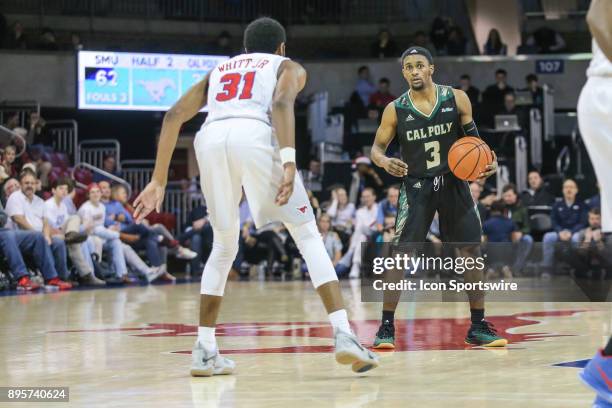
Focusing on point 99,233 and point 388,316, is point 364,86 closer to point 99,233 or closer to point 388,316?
point 99,233

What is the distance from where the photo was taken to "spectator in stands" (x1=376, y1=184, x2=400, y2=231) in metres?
15.7

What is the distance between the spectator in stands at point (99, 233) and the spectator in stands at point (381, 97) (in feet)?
27.0

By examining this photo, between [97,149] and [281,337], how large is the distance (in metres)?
14.5

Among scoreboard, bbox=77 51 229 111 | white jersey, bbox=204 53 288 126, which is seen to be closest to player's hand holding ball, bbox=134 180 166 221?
white jersey, bbox=204 53 288 126

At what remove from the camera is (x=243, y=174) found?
5270 mm

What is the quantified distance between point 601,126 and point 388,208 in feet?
39.2

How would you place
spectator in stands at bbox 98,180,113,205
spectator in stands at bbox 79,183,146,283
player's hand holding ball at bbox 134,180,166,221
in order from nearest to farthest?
player's hand holding ball at bbox 134,180,166,221 → spectator in stands at bbox 79,183,146,283 → spectator in stands at bbox 98,180,113,205

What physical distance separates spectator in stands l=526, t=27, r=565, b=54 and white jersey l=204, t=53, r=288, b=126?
18.4 m

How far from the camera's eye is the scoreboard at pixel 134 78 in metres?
20.6

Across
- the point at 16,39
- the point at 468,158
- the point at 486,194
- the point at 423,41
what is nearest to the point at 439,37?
the point at 423,41

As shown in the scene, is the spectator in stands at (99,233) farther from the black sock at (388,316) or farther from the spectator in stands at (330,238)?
the black sock at (388,316)

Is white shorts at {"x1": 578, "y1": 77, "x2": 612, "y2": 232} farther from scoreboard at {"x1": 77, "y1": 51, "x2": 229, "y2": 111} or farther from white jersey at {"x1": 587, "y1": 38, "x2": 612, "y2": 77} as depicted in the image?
scoreboard at {"x1": 77, "y1": 51, "x2": 229, "y2": 111}

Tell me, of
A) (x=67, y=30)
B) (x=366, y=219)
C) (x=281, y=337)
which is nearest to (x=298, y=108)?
(x=67, y=30)

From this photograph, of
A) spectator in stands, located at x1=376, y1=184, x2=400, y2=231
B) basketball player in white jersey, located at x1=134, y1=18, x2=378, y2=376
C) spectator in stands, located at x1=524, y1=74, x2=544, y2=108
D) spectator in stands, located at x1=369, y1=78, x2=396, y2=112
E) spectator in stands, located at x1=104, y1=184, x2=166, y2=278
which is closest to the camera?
basketball player in white jersey, located at x1=134, y1=18, x2=378, y2=376
